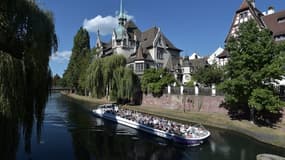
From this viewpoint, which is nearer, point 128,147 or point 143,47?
point 128,147

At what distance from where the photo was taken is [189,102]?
1421 inches

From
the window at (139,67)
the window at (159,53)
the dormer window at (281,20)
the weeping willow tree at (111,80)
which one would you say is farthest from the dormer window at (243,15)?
the window at (159,53)

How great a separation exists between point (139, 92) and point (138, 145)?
26114 millimetres

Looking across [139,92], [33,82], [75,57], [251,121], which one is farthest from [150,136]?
[75,57]

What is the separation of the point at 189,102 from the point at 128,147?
18.5 metres

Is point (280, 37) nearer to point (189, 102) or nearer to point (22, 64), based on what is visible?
point (189, 102)

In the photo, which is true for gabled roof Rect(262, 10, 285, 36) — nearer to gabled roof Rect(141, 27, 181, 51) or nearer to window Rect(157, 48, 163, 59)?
window Rect(157, 48, 163, 59)

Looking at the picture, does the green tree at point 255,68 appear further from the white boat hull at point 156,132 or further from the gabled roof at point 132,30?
the gabled roof at point 132,30

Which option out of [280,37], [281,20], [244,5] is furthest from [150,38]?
[280,37]

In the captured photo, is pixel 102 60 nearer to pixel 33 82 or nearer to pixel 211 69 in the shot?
pixel 211 69

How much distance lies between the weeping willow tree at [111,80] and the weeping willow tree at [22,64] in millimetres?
30464

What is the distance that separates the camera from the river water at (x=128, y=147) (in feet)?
56.3

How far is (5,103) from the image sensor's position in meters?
7.97

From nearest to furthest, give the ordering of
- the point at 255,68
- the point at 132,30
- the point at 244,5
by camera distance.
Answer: the point at 255,68 < the point at 244,5 < the point at 132,30
